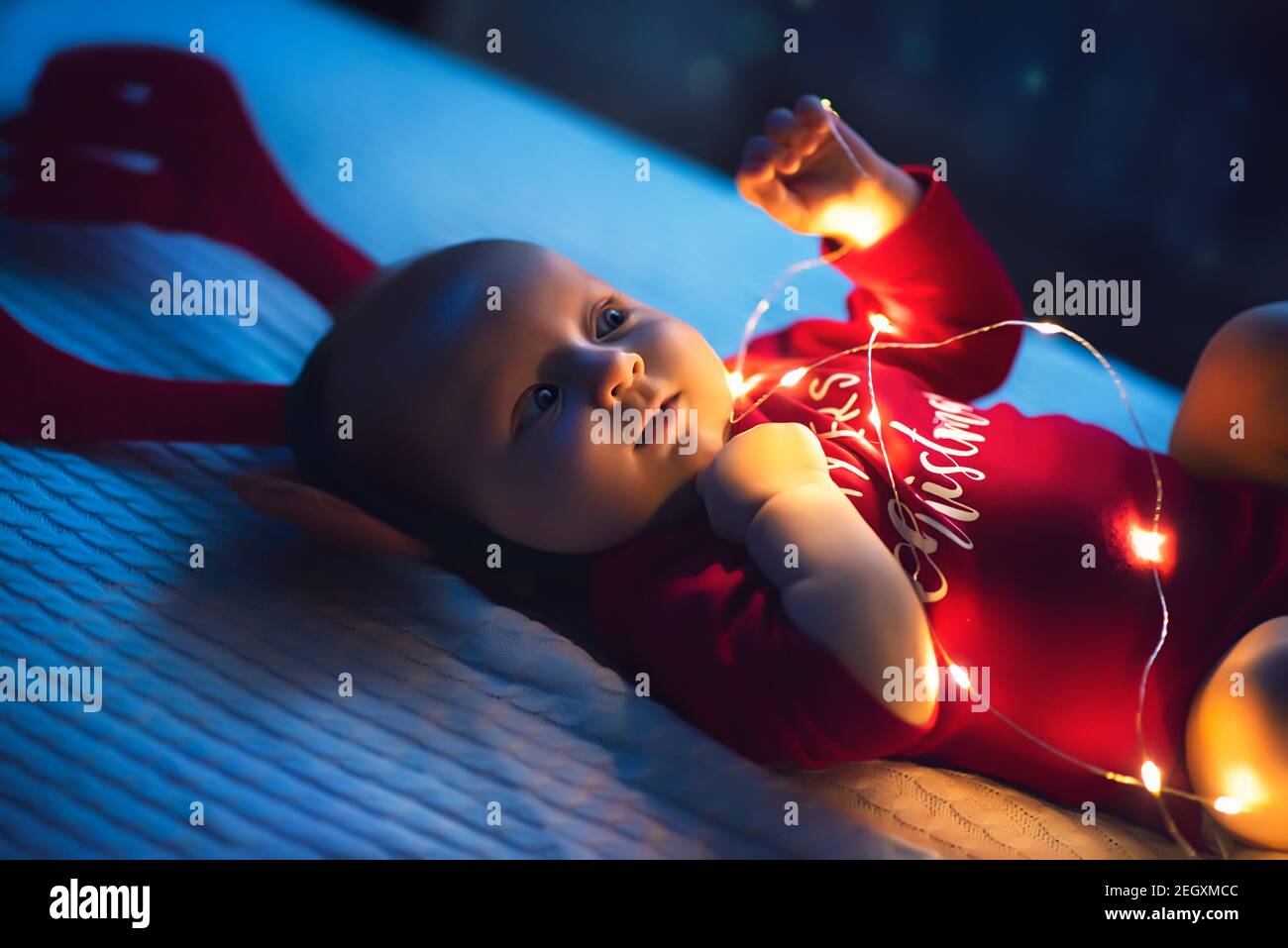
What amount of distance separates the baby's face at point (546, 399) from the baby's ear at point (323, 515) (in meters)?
0.07

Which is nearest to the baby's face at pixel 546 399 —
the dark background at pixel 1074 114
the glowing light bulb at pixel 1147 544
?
the glowing light bulb at pixel 1147 544

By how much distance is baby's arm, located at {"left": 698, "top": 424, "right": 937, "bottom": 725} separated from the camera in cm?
79

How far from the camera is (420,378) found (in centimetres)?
97

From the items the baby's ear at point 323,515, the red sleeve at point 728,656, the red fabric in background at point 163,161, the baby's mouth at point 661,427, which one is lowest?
the red sleeve at point 728,656

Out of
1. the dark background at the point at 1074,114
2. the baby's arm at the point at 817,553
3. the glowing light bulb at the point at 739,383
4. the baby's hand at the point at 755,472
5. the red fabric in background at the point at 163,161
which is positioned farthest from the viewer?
the dark background at the point at 1074,114

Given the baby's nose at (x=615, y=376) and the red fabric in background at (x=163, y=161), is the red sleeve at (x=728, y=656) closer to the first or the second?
the baby's nose at (x=615, y=376)

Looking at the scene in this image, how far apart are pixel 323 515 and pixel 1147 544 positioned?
2.39ft

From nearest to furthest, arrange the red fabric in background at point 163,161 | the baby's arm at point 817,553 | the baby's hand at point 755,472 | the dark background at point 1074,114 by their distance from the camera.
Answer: the baby's arm at point 817,553, the baby's hand at point 755,472, the red fabric in background at point 163,161, the dark background at point 1074,114

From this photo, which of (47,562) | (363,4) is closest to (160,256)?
(47,562)

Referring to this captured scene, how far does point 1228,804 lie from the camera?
32.1 inches

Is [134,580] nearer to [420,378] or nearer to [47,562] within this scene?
[47,562]

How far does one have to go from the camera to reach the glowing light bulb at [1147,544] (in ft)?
3.00

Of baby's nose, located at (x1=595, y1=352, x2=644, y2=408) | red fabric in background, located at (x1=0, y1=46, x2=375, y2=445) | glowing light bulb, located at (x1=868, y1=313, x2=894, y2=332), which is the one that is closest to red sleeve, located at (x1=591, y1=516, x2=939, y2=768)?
baby's nose, located at (x1=595, y1=352, x2=644, y2=408)

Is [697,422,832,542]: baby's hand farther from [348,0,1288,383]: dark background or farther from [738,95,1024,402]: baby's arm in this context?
[348,0,1288,383]: dark background
